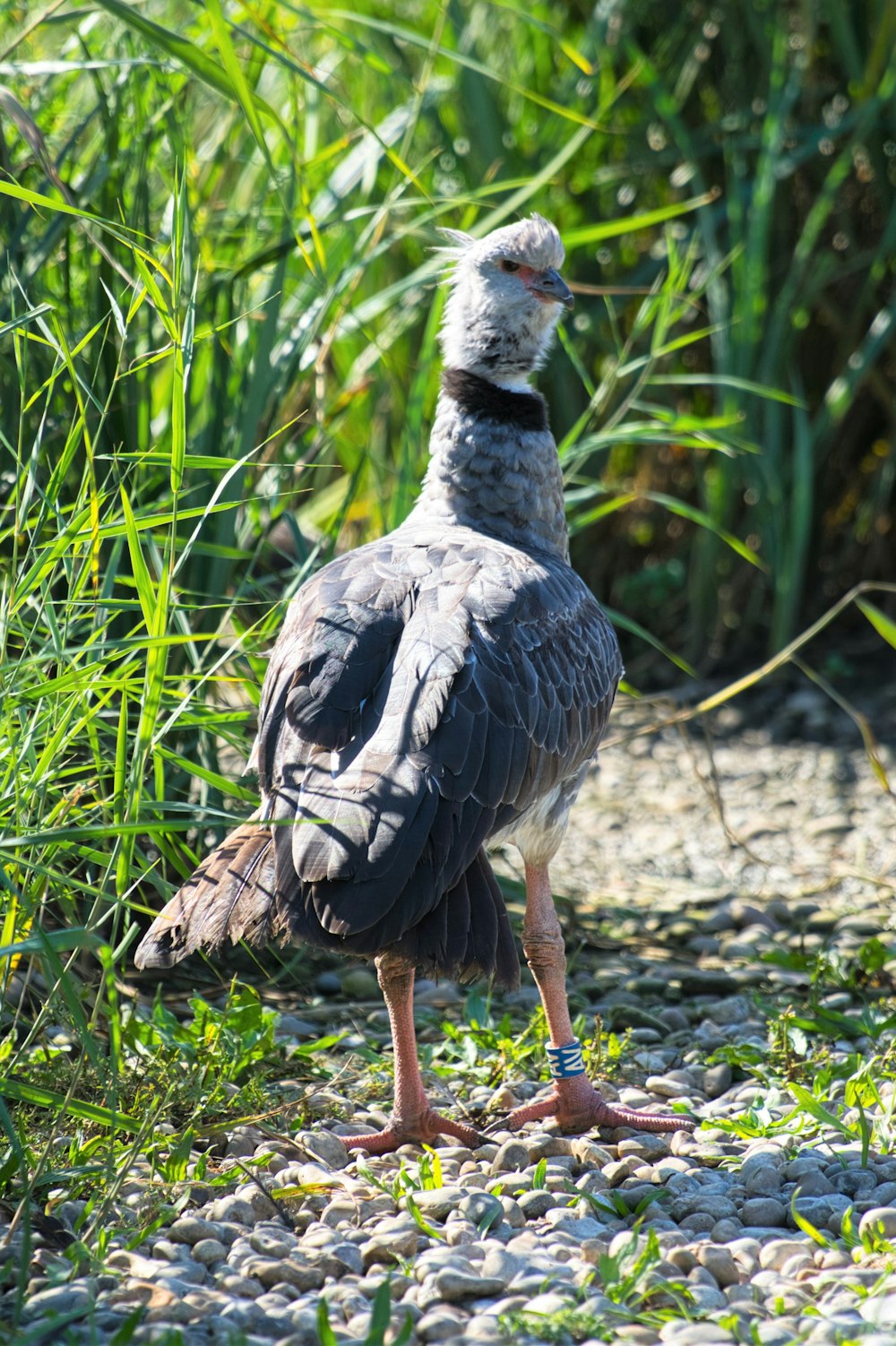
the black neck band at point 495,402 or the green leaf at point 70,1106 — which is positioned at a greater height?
the black neck band at point 495,402

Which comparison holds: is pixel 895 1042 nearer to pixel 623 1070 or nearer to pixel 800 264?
pixel 623 1070

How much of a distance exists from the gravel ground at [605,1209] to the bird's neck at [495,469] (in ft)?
3.16

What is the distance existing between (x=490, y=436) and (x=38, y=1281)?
6.28 feet

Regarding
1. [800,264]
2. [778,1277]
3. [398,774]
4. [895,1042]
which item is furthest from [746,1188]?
[800,264]

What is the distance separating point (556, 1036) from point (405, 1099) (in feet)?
1.09

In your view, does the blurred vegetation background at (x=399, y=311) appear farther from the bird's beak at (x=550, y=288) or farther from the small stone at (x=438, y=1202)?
the small stone at (x=438, y=1202)

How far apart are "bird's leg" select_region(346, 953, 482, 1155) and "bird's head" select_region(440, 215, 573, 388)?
138 cm

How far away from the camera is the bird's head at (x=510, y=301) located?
3.23m

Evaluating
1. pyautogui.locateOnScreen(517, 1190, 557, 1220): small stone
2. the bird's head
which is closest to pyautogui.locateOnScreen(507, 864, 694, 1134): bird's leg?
pyautogui.locateOnScreen(517, 1190, 557, 1220): small stone

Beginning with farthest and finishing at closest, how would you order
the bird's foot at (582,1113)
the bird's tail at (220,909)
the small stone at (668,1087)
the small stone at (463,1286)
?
the small stone at (668,1087) → the bird's foot at (582,1113) → the bird's tail at (220,909) → the small stone at (463,1286)

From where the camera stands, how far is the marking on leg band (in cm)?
266

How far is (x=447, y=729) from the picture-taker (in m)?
2.39

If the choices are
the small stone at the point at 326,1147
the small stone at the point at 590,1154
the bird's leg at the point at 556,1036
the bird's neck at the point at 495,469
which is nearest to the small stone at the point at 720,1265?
the small stone at the point at 590,1154

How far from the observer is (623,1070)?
2920 mm
